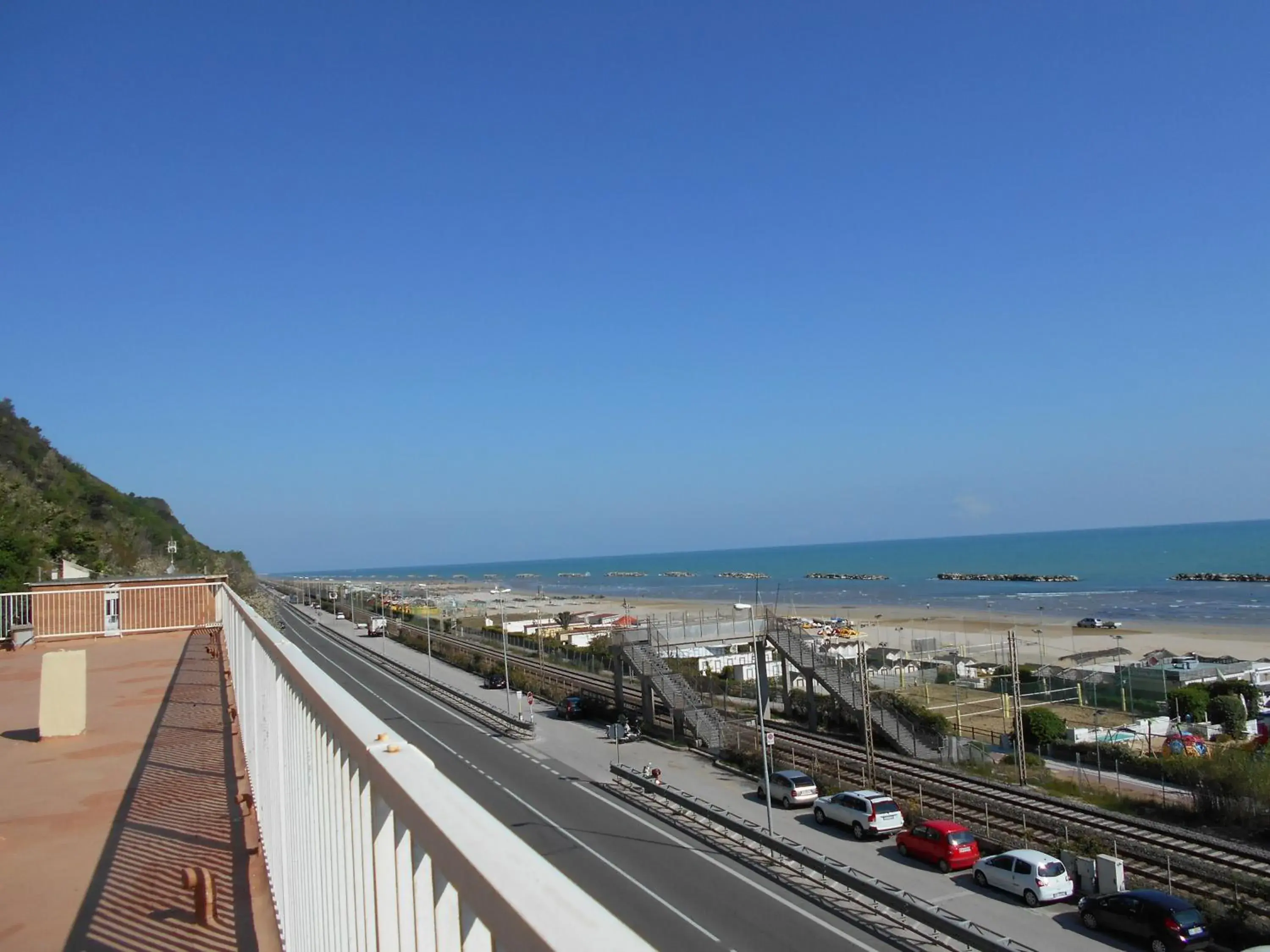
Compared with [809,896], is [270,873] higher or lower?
higher

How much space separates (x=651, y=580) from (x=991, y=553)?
86227mm

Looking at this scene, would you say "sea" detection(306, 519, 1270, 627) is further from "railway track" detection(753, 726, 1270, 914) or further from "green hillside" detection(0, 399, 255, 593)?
"green hillside" detection(0, 399, 255, 593)

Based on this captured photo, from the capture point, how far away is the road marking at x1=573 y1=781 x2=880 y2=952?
12383 millimetres

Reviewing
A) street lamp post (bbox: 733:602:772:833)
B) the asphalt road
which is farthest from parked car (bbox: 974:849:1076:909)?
street lamp post (bbox: 733:602:772:833)

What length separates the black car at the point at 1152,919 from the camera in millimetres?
12039

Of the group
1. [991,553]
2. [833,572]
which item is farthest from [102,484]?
[991,553]

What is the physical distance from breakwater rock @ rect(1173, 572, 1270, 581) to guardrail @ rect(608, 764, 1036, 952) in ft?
310

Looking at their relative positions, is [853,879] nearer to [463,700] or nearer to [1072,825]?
[1072,825]

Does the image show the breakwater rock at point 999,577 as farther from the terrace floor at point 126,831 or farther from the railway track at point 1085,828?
the terrace floor at point 126,831

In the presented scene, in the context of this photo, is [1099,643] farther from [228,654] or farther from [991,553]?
[991,553]

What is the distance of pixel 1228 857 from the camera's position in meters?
15.0

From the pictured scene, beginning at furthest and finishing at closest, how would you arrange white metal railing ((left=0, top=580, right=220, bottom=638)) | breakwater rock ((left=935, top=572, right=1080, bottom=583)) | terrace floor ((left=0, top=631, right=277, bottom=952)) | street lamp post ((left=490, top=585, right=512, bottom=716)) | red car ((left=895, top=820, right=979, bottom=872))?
1. breakwater rock ((left=935, top=572, right=1080, bottom=583))
2. street lamp post ((left=490, top=585, right=512, bottom=716))
3. red car ((left=895, top=820, right=979, bottom=872))
4. white metal railing ((left=0, top=580, right=220, bottom=638))
5. terrace floor ((left=0, top=631, right=277, bottom=952))

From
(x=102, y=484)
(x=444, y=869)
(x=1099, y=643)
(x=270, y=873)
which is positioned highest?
(x=102, y=484)

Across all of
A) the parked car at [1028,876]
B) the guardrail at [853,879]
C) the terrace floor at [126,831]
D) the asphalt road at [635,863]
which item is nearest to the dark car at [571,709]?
the asphalt road at [635,863]
